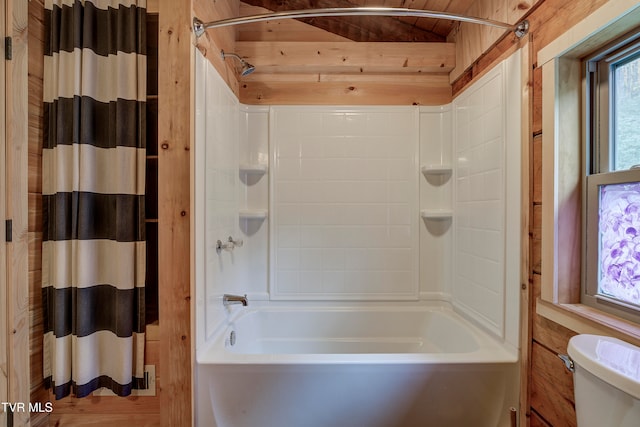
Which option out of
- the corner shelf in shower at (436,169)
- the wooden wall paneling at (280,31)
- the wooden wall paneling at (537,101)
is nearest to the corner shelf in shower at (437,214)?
the corner shelf in shower at (436,169)

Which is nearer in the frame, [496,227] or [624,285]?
[624,285]

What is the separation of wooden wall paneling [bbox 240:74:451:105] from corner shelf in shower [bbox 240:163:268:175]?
0.45 meters

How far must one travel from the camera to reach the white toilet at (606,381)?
0.71 meters

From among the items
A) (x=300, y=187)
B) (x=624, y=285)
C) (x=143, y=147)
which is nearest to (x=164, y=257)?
(x=143, y=147)

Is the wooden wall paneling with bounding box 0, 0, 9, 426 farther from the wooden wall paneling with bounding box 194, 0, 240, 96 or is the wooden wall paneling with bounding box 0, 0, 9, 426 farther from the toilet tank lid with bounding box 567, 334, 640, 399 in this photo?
the toilet tank lid with bounding box 567, 334, 640, 399

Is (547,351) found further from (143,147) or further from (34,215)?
(34,215)

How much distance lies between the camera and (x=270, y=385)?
1.30 meters

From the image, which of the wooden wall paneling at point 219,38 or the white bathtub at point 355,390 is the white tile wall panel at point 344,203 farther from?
the white bathtub at point 355,390

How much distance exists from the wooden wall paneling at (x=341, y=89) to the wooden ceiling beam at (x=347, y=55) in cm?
9

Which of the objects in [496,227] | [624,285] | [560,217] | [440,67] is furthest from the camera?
[440,67]

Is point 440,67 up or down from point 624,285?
up

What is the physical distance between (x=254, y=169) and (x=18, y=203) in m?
1.15

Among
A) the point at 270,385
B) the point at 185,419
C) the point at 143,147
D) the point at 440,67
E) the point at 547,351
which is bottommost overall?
the point at 185,419

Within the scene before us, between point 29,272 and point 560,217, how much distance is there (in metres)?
2.12
